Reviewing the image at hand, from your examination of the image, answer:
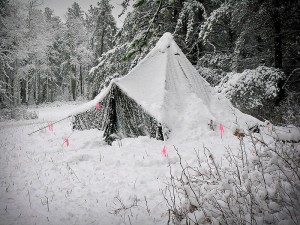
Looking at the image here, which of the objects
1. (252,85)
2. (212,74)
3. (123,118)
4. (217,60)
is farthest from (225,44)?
(123,118)

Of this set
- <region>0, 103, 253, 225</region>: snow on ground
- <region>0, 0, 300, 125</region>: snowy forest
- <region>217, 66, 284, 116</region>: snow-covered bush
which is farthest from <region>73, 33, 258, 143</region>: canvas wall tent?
<region>0, 0, 300, 125</region>: snowy forest

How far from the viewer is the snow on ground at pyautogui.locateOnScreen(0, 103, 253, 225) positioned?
301 cm

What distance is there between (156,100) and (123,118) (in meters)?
1.19

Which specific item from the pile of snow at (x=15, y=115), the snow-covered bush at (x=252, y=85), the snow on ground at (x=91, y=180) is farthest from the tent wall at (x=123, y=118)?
the pile of snow at (x=15, y=115)

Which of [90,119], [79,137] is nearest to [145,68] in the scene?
[90,119]

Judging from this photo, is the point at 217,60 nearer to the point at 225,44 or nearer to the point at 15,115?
the point at 225,44

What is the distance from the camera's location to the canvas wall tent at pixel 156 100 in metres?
6.30

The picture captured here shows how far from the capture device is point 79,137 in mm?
7031

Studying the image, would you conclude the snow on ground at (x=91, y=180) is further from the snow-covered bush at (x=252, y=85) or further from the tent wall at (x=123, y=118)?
the snow-covered bush at (x=252, y=85)

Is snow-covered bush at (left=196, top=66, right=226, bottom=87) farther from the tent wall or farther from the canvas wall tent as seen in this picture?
the tent wall

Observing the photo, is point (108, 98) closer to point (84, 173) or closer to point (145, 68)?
point (145, 68)

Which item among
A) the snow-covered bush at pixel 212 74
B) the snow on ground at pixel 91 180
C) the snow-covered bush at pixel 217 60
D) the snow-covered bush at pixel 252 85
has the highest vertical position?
the snow-covered bush at pixel 217 60

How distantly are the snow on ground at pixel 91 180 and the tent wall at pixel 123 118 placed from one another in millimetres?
406

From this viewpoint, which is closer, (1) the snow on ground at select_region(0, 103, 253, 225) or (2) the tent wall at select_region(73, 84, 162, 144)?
(1) the snow on ground at select_region(0, 103, 253, 225)
